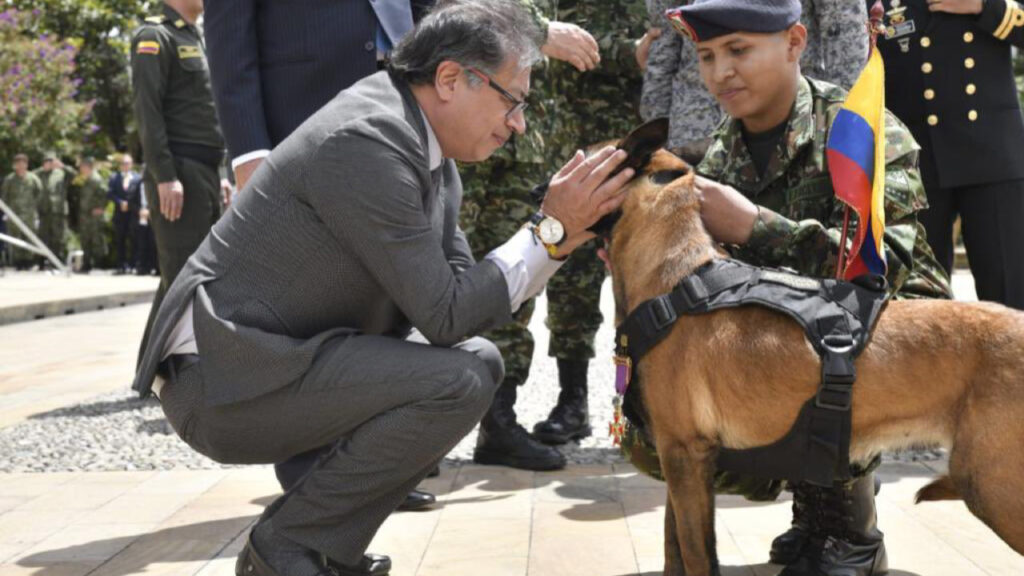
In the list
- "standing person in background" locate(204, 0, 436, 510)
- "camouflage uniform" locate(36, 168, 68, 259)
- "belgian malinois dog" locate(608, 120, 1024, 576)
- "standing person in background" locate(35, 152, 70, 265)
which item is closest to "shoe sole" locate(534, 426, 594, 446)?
"standing person in background" locate(204, 0, 436, 510)

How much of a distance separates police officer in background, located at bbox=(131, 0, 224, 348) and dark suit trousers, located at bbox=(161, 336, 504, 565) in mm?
3590

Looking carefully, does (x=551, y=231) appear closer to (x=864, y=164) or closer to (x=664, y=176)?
(x=664, y=176)

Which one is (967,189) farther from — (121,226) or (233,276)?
(121,226)

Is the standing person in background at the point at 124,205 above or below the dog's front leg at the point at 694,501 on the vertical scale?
below

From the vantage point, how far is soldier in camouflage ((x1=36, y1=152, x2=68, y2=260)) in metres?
26.6

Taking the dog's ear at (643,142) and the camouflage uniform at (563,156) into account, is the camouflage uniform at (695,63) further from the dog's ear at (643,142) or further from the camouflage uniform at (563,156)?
the dog's ear at (643,142)

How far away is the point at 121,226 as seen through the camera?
25.4m

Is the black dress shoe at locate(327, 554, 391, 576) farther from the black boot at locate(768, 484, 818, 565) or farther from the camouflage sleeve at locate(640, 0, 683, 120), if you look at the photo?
the camouflage sleeve at locate(640, 0, 683, 120)

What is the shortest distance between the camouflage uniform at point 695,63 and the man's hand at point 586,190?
1381 mm

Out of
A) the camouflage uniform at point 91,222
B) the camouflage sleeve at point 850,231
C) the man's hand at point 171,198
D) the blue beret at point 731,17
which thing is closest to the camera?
the camouflage sleeve at point 850,231

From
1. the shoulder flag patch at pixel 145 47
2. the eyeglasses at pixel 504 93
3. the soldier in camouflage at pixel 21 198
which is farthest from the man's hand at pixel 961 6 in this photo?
the soldier in camouflage at pixel 21 198

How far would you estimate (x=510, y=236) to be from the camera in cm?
475

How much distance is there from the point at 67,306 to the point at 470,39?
12.4m

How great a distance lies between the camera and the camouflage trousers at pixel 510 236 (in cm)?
479
